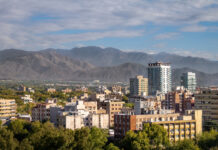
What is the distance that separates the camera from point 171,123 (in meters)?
36.8

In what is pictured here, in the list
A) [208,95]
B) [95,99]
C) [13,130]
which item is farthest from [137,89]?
[13,130]

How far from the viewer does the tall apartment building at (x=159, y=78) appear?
118125mm

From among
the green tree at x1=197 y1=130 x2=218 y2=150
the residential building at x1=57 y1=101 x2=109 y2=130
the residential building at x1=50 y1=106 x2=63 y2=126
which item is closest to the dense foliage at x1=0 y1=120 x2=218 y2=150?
the green tree at x1=197 y1=130 x2=218 y2=150

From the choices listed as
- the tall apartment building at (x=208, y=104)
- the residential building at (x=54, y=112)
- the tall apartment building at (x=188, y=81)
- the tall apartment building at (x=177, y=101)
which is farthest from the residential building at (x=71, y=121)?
the tall apartment building at (x=188, y=81)

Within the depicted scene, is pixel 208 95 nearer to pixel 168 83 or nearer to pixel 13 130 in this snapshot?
pixel 13 130

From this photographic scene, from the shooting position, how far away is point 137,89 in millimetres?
107938

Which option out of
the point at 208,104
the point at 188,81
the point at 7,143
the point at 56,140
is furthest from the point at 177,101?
the point at 188,81

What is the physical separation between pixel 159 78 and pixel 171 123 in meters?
81.9

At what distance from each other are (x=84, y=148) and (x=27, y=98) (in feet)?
166

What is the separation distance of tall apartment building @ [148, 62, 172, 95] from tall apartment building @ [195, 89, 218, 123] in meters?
69.4

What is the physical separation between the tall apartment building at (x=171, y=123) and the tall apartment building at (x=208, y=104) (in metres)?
7.84

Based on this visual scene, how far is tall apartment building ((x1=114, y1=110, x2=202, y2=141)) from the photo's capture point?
36750 millimetres

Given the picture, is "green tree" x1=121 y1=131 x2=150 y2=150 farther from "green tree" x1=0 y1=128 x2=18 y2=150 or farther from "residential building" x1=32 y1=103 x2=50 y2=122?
"residential building" x1=32 y1=103 x2=50 y2=122

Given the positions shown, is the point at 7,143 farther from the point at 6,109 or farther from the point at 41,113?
the point at 6,109
